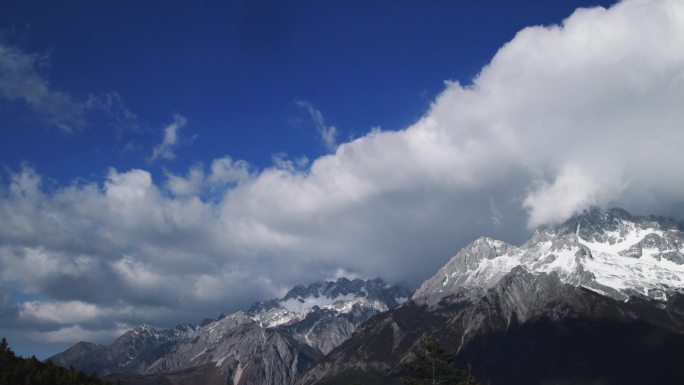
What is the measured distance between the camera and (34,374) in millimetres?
147750

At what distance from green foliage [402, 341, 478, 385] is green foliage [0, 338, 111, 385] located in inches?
3667

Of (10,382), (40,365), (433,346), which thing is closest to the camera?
(433,346)

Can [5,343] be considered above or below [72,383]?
above

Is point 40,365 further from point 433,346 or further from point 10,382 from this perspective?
point 433,346

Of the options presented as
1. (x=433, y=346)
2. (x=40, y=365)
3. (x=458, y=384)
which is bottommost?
(x=458, y=384)

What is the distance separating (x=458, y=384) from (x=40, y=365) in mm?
120404

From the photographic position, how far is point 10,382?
5492 inches

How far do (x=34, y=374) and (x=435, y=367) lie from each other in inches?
4167

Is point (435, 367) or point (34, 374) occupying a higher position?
point (34, 374)

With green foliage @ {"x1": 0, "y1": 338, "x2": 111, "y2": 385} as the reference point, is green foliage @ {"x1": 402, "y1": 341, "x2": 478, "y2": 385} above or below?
below

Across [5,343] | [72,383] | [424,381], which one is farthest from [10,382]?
[424,381]

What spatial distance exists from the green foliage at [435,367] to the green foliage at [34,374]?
93.2 meters

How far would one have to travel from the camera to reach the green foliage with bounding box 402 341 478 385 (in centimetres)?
10062

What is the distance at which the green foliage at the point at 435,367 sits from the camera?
100625 mm
